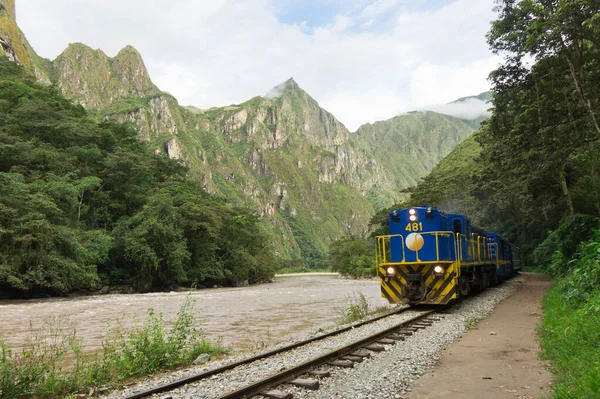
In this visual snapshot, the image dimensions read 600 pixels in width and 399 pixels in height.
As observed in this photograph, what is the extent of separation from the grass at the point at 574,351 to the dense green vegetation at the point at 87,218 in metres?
28.5

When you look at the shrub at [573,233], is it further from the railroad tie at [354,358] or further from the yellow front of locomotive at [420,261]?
the railroad tie at [354,358]

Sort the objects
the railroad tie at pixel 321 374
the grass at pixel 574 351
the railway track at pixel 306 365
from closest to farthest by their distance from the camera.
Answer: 1. the grass at pixel 574 351
2. the railway track at pixel 306 365
3. the railroad tie at pixel 321 374

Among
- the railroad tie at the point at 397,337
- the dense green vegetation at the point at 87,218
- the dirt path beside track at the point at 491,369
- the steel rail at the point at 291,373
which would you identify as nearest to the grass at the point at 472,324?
the dirt path beside track at the point at 491,369

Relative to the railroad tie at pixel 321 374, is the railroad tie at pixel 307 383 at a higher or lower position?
higher

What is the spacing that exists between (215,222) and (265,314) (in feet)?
95.7

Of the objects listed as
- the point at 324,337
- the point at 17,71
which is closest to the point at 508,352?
the point at 324,337

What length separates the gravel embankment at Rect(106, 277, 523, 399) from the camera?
5.29 metres

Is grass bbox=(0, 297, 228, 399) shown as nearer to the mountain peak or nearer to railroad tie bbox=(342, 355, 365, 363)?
railroad tie bbox=(342, 355, 365, 363)

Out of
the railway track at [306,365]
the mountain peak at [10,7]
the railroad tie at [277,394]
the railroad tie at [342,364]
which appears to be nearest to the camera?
the railroad tie at [277,394]

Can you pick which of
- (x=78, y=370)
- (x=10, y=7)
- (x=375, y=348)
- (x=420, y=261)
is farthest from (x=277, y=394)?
(x=10, y=7)

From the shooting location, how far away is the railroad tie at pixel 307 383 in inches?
212

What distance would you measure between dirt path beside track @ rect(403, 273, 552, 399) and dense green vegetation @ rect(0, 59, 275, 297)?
27.3 metres

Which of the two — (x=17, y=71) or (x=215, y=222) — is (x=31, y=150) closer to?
(x=215, y=222)

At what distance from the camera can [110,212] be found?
43594 millimetres
